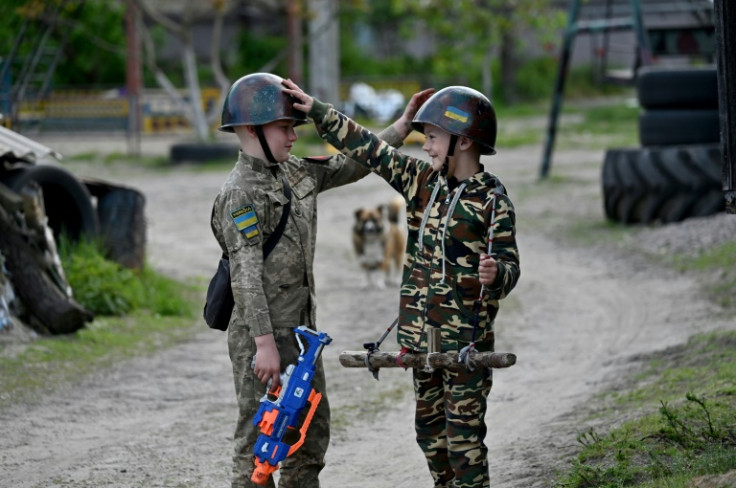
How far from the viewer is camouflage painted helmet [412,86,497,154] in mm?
4492

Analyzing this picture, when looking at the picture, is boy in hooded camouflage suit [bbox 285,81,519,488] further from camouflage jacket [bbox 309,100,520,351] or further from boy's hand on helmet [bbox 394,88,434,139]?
boy's hand on helmet [bbox 394,88,434,139]

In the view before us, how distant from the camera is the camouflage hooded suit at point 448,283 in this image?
4.43 m

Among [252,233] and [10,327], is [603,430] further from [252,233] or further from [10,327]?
[10,327]

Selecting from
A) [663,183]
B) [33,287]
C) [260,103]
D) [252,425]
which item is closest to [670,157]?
[663,183]

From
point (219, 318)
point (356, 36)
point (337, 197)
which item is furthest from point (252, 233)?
point (356, 36)

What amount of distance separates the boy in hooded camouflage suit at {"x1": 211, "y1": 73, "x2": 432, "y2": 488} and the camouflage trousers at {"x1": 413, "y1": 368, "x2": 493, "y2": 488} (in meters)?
0.45

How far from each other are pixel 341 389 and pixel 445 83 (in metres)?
26.6

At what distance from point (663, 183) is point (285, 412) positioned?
978 centimetres

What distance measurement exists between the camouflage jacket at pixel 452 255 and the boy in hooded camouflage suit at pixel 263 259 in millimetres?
220

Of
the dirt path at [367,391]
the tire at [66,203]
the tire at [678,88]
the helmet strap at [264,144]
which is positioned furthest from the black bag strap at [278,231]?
the tire at [678,88]

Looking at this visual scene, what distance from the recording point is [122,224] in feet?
33.9

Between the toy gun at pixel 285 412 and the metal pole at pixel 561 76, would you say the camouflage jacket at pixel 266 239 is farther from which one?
the metal pole at pixel 561 76

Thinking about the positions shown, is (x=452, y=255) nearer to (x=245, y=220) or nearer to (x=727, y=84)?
(x=245, y=220)

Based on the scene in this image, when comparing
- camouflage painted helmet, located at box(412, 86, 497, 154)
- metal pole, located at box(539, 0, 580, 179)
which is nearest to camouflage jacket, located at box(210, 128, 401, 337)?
camouflage painted helmet, located at box(412, 86, 497, 154)
